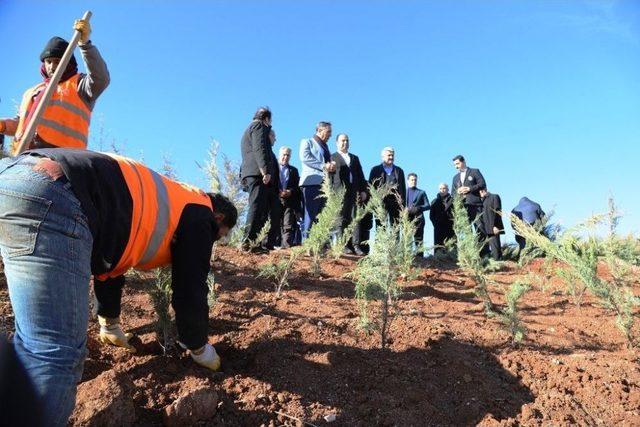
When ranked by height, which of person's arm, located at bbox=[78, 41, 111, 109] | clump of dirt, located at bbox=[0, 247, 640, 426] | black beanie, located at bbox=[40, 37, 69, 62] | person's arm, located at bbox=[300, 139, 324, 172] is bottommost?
clump of dirt, located at bbox=[0, 247, 640, 426]

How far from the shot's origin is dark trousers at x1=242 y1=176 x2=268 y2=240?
5.41 m

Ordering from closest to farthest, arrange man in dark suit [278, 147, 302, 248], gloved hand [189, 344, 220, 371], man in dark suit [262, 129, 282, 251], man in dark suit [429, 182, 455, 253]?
gloved hand [189, 344, 220, 371] → man in dark suit [262, 129, 282, 251] → man in dark suit [278, 147, 302, 248] → man in dark suit [429, 182, 455, 253]

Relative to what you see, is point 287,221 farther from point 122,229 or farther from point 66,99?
point 122,229

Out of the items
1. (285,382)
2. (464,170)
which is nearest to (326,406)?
(285,382)

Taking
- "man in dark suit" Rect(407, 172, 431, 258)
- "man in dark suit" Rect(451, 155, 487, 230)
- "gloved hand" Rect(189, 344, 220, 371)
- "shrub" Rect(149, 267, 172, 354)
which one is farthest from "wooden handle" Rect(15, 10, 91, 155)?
"man in dark suit" Rect(451, 155, 487, 230)

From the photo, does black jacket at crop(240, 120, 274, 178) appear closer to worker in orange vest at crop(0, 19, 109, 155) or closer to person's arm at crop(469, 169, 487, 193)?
worker in orange vest at crop(0, 19, 109, 155)

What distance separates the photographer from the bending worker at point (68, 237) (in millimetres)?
1566

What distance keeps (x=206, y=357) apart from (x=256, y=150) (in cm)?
332

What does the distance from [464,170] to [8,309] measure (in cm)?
650

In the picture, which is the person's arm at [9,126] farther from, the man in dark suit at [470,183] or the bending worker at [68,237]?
the man in dark suit at [470,183]

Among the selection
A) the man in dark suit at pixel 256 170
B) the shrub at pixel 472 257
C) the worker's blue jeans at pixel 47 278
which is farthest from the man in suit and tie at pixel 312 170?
the worker's blue jeans at pixel 47 278

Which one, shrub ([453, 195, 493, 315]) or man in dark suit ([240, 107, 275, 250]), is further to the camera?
man in dark suit ([240, 107, 275, 250])

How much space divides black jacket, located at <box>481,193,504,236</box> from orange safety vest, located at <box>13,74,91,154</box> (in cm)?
621

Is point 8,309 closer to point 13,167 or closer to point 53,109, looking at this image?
point 53,109
